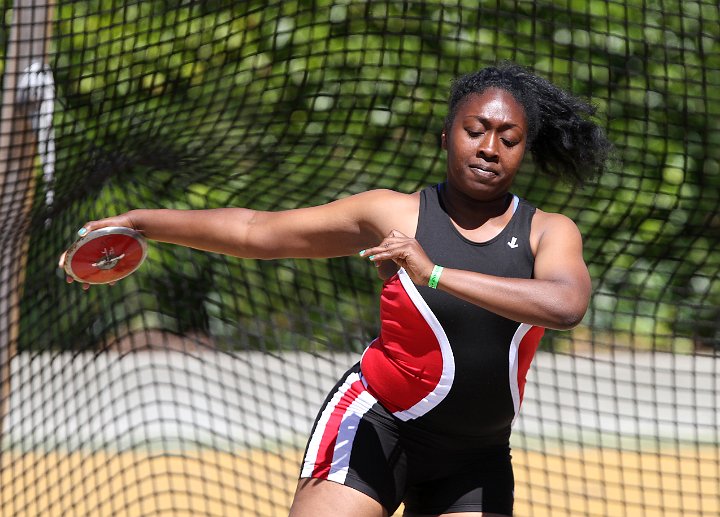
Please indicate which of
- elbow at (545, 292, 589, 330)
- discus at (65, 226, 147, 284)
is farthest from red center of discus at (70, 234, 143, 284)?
elbow at (545, 292, 589, 330)

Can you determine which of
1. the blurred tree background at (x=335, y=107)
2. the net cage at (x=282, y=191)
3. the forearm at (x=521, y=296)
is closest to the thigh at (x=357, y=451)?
the forearm at (x=521, y=296)

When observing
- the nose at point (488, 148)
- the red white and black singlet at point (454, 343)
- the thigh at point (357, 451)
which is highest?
the nose at point (488, 148)

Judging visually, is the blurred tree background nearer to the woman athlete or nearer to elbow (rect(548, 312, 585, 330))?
the woman athlete

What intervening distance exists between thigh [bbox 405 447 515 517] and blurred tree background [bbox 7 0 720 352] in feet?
4.50

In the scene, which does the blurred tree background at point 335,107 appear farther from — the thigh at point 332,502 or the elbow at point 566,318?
the thigh at point 332,502

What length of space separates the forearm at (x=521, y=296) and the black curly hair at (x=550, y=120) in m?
0.53

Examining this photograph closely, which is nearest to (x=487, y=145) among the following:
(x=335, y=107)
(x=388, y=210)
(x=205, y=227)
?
(x=388, y=210)

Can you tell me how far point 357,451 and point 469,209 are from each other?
0.64 meters

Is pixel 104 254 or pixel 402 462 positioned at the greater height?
pixel 104 254

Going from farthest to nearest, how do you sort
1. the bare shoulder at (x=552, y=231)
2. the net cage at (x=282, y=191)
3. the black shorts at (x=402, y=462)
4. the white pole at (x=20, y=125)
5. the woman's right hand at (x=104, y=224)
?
1. the net cage at (x=282, y=191)
2. the white pole at (x=20, y=125)
3. the woman's right hand at (x=104, y=224)
4. the black shorts at (x=402, y=462)
5. the bare shoulder at (x=552, y=231)

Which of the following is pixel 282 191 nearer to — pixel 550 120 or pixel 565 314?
pixel 550 120

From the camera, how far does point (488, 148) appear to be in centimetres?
250

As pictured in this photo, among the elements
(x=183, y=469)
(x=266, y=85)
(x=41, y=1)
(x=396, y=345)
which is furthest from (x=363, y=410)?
(x=183, y=469)

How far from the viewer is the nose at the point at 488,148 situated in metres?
2.50
